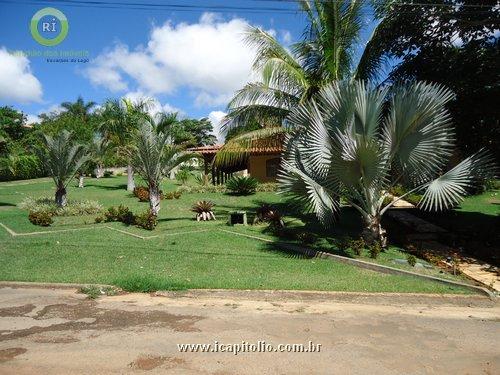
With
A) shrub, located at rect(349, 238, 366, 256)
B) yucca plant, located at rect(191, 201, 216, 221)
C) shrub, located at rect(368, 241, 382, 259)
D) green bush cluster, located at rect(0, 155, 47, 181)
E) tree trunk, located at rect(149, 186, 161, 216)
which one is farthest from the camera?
green bush cluster, located at rect(0, 155, 47, 181)

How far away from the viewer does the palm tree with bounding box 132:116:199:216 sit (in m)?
13.3

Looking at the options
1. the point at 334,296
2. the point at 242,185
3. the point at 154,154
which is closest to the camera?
the point at 334,296

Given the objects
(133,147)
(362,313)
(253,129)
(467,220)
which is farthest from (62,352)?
(467,220)

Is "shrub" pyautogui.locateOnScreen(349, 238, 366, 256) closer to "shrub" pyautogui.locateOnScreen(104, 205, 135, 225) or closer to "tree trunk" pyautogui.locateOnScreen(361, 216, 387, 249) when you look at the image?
"tree trunk" pyautogui.locateOnScreen(361, 216, 387, 249)

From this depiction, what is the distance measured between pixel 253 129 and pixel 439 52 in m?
6.55

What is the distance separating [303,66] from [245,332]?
33.9 feet

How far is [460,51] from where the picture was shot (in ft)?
40.0

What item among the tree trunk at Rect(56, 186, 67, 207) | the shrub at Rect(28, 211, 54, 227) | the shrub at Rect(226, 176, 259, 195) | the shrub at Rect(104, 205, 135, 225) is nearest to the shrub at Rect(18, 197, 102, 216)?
the tree trunk at Rect(56, 186, 67, 207)

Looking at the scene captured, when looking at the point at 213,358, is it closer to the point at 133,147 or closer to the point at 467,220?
the point at 133,147

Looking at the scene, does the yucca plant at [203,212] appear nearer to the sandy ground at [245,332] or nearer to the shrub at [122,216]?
the shrub at [122,216]

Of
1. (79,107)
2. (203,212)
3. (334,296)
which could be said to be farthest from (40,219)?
(79,107)

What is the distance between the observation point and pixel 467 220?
15.0m

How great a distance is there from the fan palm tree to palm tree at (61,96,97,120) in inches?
1760

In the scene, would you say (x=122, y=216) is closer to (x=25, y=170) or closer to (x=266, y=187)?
(x=266, y=187)
